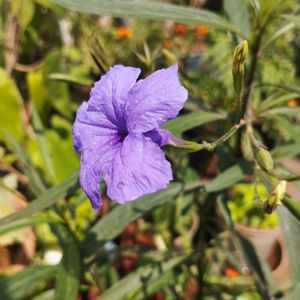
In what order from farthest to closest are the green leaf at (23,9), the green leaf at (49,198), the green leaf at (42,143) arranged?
A: the green leaf at (23,9) < the green leaf at (42,143) < the green leaf at (49,198)

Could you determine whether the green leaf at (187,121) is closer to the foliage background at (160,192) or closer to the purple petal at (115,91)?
the foliage background at (160,192)

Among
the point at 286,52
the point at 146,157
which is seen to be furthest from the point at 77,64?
the point at 146,157

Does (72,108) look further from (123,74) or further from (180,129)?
(123,74)

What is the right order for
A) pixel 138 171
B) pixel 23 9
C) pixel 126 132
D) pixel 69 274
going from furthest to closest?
pixel 23 9 → pixel 69 274 → pixel 126 132 → pixel 138 171

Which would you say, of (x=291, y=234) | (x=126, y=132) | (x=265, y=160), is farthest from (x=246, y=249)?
(x=126, y=132)

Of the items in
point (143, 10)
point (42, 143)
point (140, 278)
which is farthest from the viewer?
point (42, 143)

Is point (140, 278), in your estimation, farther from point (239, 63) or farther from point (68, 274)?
point (239, 63)

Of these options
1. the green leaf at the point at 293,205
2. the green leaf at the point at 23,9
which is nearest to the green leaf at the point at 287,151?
the green leaf at the point at 293,205

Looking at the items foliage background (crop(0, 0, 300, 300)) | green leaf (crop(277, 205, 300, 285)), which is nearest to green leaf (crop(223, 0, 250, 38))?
foliage background (crop(0, 0, 300, 300))
